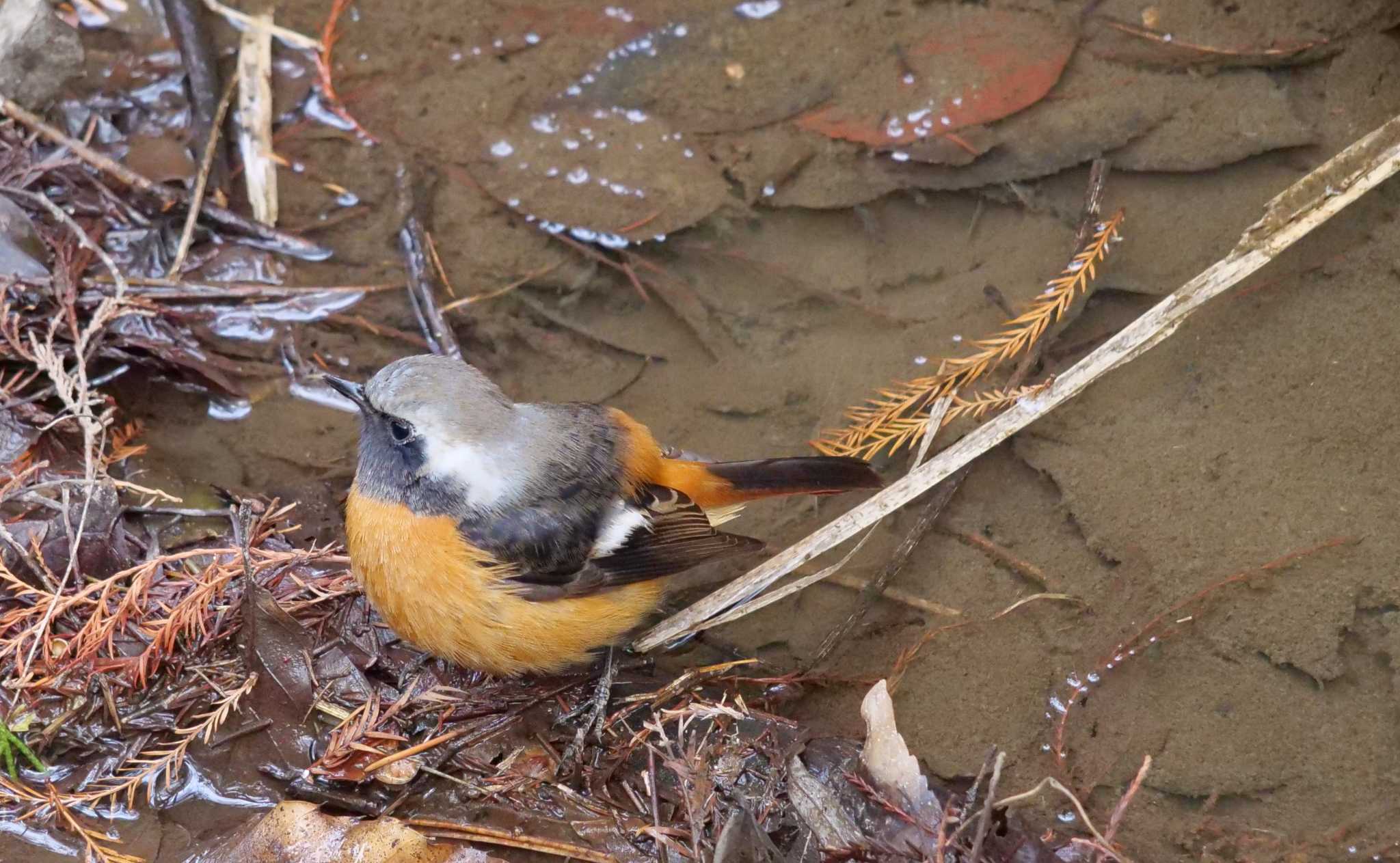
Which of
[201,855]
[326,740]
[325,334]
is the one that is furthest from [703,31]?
[201,855]

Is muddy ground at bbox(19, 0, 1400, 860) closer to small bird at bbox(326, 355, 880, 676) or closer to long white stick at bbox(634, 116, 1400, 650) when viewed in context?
long white stick at bbox(634, 116, 1400, 650)

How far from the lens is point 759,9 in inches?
228

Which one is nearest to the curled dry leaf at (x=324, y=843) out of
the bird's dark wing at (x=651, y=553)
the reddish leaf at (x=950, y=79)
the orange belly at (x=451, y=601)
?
the orange belly at (x=451, y=601)

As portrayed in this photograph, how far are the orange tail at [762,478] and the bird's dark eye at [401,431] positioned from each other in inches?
38.2

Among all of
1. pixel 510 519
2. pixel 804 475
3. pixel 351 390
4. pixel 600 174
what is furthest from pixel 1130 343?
A: pixel 351 390

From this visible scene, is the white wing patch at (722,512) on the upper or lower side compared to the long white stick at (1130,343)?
lower

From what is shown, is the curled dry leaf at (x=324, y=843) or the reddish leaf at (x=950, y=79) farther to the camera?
the reddish leaf at (x=950, y=79)

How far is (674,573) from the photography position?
14.1ft

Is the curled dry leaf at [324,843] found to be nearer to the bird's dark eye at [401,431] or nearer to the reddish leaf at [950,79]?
the bird's dark eye at [401,431]

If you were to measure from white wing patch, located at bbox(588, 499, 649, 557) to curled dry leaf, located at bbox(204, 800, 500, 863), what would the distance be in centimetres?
116

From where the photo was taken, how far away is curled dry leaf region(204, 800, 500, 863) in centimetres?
337

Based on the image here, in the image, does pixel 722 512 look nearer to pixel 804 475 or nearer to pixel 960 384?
pixel 804 475

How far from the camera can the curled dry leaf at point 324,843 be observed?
3.37 metres

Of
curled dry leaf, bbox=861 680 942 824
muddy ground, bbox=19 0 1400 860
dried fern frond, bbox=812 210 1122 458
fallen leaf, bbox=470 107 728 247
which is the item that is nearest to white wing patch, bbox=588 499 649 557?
muddy ground, bbox=19 0 1400 860
